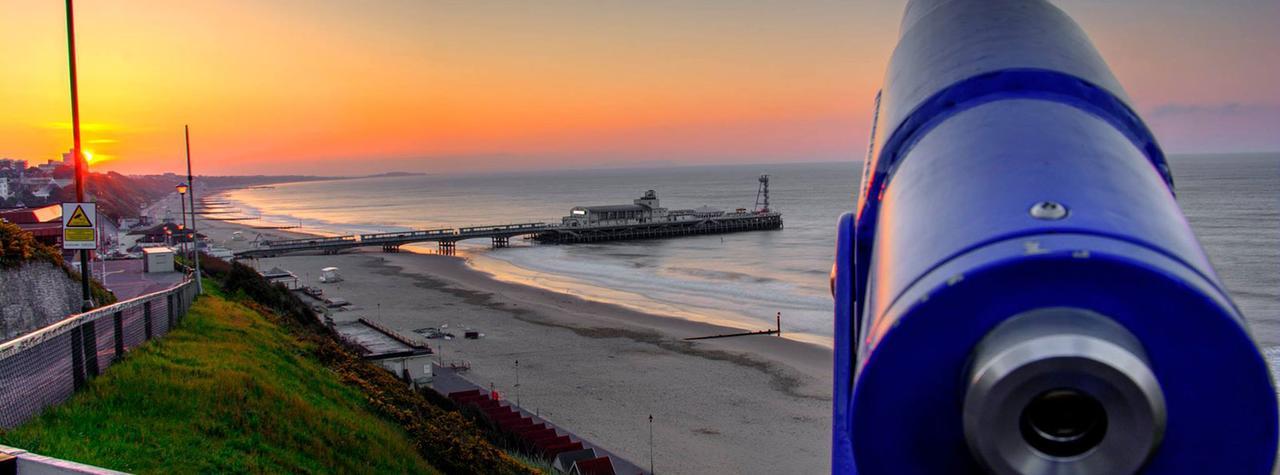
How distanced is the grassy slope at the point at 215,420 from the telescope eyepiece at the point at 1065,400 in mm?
7275

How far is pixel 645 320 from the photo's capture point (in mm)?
35062

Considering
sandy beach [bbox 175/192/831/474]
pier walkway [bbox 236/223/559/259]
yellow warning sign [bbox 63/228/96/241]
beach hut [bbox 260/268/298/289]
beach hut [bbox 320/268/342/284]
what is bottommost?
sandy beach [bbox 175/192/831/474]

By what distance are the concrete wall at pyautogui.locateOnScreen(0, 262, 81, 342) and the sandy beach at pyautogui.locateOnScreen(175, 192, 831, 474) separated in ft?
34.7

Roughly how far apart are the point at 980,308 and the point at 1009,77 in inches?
38.3

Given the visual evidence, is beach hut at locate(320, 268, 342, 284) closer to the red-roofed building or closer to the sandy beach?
the sandy beach

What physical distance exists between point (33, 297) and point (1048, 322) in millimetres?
16592

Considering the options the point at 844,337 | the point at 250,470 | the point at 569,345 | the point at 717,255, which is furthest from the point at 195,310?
the point at 717,255

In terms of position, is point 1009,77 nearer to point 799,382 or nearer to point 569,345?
point 799,382

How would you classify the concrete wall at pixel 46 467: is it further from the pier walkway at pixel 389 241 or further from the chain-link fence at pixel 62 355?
the pier walkway at pixel 389 241

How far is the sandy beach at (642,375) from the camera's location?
19141 mm

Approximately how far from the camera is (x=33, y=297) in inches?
561

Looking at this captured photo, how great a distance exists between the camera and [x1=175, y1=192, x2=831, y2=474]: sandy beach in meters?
19.1

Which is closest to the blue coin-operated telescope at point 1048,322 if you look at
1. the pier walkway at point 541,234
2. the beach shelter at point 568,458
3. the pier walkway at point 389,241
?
the beach shelter at point 568,458

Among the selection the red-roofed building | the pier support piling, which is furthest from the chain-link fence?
the pier support piling
